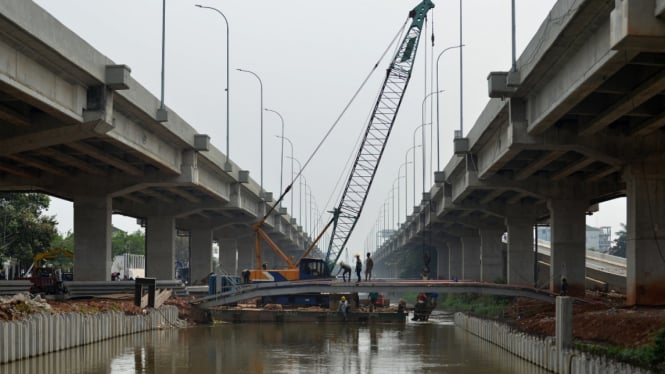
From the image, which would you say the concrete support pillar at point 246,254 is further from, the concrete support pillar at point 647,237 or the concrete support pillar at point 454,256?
the concrete support pillar at point 647,237

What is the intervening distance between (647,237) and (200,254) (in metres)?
67.0

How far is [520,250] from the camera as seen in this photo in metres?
87.0

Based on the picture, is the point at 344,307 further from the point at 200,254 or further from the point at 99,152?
the point at 200,254

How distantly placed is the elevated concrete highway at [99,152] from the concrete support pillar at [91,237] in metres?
0.06

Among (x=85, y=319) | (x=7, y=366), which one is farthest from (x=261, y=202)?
(x=7, y=366)

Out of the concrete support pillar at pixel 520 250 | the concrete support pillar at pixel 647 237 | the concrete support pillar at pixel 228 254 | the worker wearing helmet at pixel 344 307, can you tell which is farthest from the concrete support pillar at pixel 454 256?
the concrete support pillar at pixel 647 237

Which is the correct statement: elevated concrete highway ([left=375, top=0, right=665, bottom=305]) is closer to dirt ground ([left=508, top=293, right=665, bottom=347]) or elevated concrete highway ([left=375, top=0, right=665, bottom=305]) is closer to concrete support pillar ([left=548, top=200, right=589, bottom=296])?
concrete support pillar ([left=548, top=200, right=589, bottom=296])

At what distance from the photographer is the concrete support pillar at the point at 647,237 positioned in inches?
1984

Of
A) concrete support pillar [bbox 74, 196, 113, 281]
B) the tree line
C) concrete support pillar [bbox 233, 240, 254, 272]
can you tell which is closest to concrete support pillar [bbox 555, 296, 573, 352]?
concrete support pillar [bbox 74, 196, 113, 281]

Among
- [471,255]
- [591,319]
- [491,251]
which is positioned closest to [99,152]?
[591,319]

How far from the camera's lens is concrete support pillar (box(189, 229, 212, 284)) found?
110 metres

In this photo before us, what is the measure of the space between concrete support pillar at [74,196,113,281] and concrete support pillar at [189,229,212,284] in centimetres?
3978

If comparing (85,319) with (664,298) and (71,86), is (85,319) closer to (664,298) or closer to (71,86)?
(71,86)

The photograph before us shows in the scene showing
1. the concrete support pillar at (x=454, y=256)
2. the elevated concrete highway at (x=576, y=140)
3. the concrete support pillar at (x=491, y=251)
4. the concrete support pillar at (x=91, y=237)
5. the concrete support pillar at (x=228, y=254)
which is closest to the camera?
the elevated concrete highway at (x=576, y=140)
